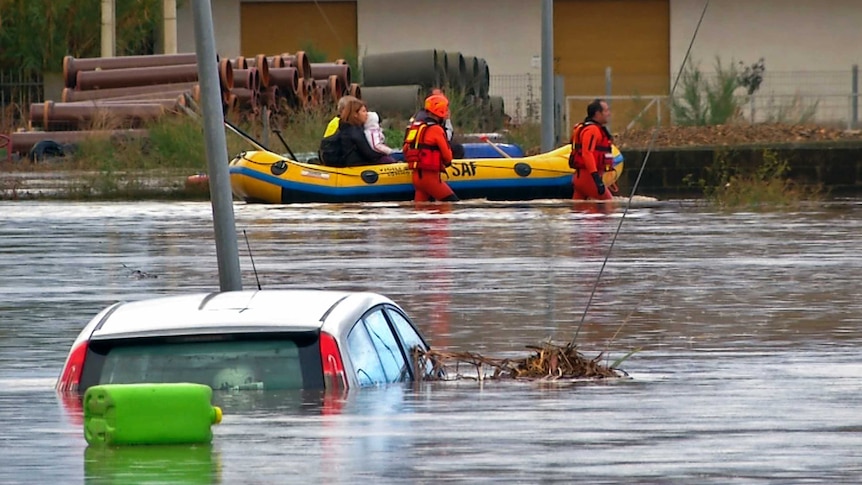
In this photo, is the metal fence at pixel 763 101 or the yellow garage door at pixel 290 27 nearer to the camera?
the metal fence at pixel 763 101

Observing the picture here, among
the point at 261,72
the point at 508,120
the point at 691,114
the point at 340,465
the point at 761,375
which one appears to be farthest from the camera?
the point at 508,120

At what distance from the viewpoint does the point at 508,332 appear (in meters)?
12.8

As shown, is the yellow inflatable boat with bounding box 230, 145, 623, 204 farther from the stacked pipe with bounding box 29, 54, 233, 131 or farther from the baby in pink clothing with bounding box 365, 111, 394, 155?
the stacked pipe with bounding box 29, 54, 233, 131

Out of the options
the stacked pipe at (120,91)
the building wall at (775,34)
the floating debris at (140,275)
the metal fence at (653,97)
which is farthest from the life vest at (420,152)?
the building wall at (775,34)

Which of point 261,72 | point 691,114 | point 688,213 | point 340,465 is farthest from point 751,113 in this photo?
point 340,465

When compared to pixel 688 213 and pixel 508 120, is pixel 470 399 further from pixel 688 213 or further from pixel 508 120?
pixel 508 120

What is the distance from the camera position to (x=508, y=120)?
4316 cm

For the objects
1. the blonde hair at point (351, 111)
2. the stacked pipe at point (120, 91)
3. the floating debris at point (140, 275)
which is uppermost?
the stacked pipe at point (120, 91)

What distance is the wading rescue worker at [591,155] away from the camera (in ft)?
87.6

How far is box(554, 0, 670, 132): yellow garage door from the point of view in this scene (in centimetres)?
5369

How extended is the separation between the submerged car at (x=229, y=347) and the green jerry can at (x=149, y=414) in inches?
26.2

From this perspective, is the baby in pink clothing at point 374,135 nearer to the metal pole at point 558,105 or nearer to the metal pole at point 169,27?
the metal pole at point 558,105

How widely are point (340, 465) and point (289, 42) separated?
4802 cm

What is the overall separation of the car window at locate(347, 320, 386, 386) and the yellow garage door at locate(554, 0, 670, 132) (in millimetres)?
45242
